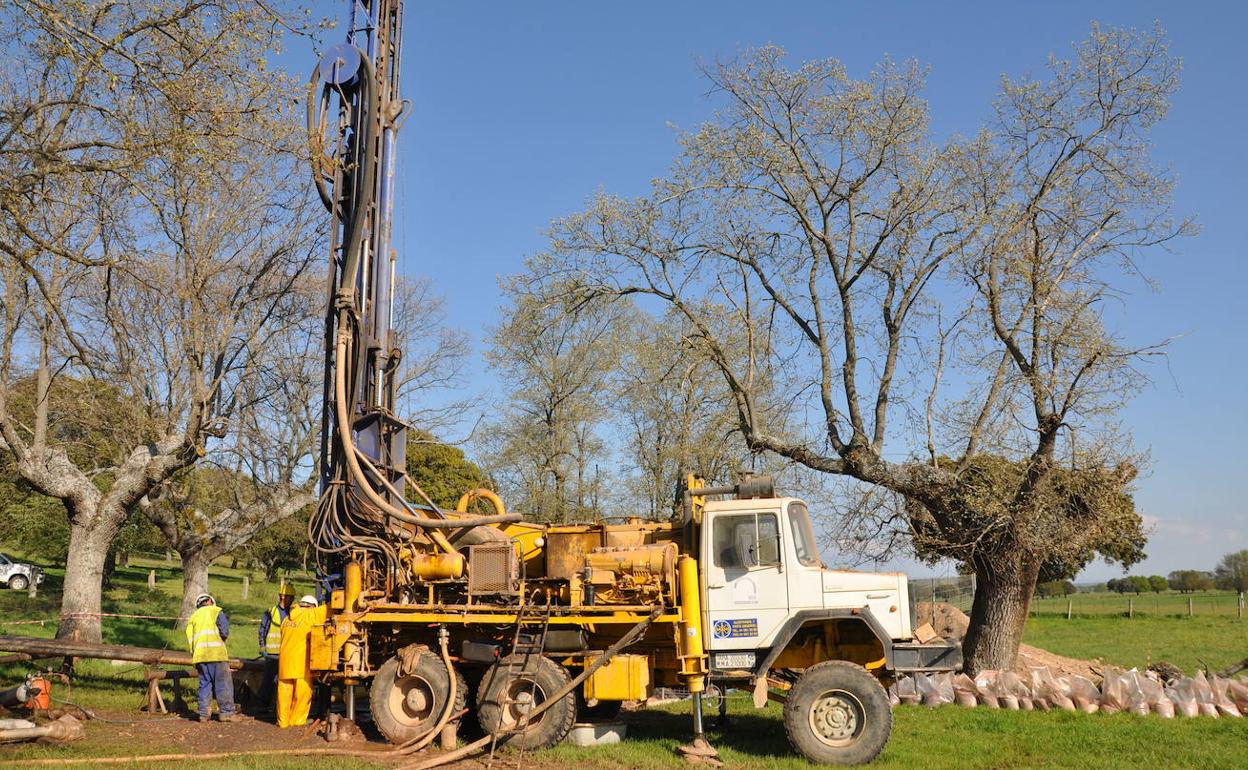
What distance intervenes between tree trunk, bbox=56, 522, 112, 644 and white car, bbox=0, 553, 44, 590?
2092cm

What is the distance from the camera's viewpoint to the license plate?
11711mm

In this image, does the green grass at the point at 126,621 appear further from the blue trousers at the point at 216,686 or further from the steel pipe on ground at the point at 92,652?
the blue trousers at the point at 216,686

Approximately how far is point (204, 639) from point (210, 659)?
265 millimetres

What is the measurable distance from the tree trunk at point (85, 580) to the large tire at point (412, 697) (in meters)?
8.23

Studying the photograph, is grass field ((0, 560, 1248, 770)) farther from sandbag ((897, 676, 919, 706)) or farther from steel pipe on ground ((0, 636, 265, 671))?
steel pipe on ground ((0, 636, 265, 671))

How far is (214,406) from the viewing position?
2050 centimetres

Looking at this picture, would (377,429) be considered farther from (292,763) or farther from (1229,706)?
(1229,706)

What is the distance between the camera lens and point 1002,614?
17234 millimetres

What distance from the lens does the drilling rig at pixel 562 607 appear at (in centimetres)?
1154

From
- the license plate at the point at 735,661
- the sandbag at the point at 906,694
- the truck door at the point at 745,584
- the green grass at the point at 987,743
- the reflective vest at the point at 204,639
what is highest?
the truck door at the point at 745,584

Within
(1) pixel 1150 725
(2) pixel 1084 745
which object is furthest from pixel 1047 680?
(2) pixel 1084 745

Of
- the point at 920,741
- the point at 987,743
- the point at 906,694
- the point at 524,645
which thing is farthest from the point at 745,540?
the point at 906,694

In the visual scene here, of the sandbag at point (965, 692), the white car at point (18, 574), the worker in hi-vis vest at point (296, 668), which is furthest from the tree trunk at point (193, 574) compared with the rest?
the sandbag at point (965, 692)

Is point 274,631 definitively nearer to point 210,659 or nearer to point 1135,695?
point 210,659
